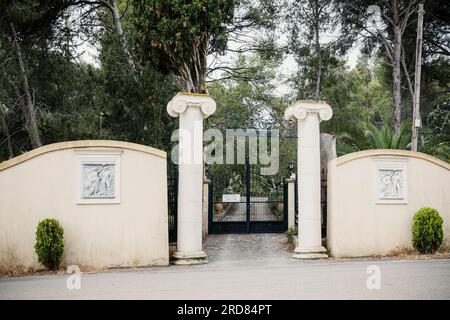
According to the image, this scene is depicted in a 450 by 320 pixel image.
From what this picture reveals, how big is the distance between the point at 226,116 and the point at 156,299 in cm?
2109

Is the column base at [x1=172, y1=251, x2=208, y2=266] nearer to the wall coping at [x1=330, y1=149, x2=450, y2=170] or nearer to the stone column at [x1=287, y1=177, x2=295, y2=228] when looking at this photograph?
the wall coping at [x1=330, y1=149, x2=450, y2=170]

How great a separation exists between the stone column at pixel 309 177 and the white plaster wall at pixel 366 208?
33 centimetres

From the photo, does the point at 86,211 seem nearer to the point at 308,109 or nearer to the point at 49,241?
the point at 49,241

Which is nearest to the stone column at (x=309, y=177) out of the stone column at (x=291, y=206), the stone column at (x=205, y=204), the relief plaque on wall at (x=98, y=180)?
the relief plaque on wall at (x=98, y=180)

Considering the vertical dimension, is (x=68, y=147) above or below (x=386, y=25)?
below

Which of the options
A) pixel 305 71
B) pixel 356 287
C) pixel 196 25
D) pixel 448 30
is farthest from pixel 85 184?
pixel 448 30

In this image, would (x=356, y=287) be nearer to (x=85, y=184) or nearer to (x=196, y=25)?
(x=85, y=184)

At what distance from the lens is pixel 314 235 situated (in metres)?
12.2

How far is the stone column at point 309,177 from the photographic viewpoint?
12234mm

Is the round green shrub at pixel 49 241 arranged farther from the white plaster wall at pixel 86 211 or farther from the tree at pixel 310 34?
the tree at pixel 310 34

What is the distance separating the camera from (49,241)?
10.3 metres

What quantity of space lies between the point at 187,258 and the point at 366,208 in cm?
440

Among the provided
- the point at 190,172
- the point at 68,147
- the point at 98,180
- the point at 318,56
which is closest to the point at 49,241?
the point at 98,180

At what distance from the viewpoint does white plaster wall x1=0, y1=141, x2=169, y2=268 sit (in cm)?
1067
